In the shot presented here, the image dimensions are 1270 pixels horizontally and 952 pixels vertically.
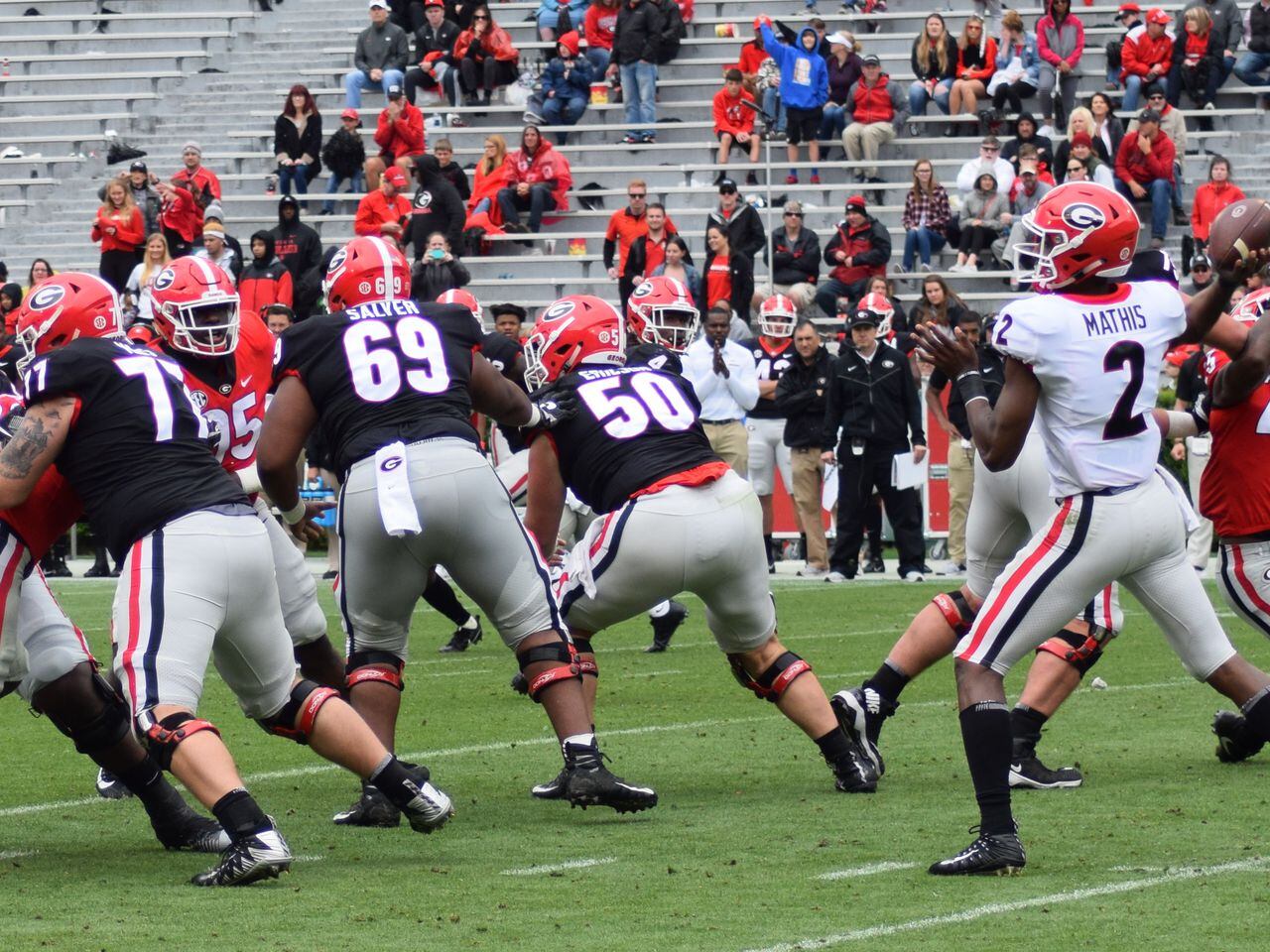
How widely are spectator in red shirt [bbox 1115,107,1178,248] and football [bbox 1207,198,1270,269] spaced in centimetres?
1284

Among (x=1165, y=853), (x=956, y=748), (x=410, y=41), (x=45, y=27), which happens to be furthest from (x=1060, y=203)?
(x=45, y=27)

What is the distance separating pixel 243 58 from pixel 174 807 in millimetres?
20980

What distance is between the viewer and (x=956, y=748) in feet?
25.9

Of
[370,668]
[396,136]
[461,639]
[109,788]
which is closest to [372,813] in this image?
[370,668]

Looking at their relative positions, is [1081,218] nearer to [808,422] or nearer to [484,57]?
[808,422]

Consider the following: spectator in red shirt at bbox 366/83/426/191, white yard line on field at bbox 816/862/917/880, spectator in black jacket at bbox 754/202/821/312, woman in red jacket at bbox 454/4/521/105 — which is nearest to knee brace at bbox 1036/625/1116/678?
white yard line on field at bbox 816/862/917/880

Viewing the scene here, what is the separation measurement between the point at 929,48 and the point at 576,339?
579 inches

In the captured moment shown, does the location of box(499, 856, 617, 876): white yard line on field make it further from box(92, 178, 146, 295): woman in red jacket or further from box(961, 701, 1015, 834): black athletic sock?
box(92, 178, 146, 295): woman in red jacket

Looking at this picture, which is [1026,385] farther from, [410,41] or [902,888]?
[410,41]

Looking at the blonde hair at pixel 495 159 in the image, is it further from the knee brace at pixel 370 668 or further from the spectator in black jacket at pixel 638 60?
the knee brace at pixel 370 668

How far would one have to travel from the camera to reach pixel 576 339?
721 cm

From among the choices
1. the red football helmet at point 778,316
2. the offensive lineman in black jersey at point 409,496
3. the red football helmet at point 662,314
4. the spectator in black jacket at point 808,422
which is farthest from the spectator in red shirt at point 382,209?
the offensive lineman in black jersey at point 409,496

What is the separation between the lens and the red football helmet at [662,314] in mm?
8133

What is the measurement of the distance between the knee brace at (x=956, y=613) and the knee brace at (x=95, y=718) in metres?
2.79
